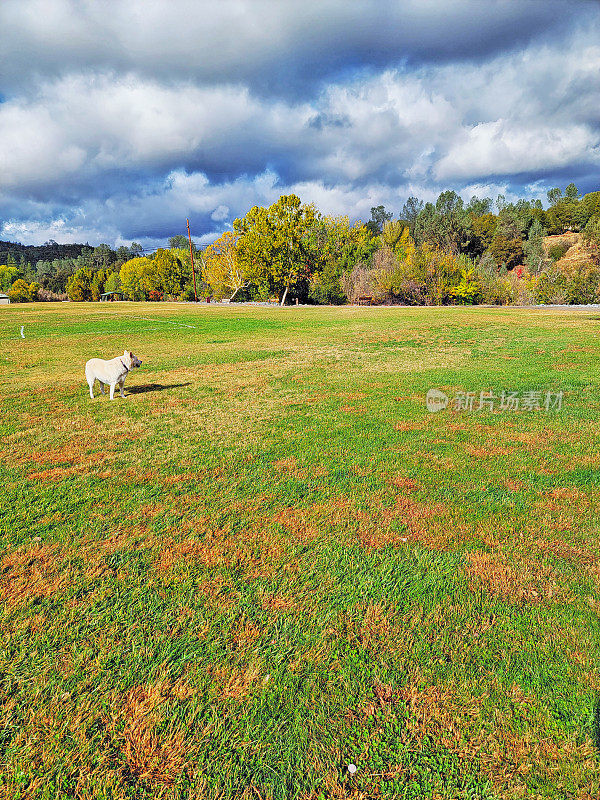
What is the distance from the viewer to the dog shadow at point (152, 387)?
342 inches

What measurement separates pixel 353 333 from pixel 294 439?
47.2ft

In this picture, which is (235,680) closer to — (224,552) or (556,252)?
(224,552)

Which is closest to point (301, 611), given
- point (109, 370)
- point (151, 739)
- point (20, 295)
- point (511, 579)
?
point (151, 739)

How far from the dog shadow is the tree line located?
3532 cm

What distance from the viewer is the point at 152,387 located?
9094 millimetres

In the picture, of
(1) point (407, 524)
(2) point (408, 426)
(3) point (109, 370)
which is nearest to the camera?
(1) point (407, 524)

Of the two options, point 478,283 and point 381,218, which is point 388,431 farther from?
point 381,218

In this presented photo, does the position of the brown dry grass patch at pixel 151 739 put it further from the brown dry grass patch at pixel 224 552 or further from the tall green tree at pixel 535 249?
the tall green tree at pixel 535 249

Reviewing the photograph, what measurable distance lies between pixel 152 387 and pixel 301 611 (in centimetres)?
747

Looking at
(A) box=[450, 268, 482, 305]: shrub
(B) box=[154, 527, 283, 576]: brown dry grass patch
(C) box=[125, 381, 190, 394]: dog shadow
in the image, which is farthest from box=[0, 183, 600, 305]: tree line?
(B) box=[154, 527, 283, 576]: brown dry grass patch

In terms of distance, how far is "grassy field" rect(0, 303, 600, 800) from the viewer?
6.13 feet

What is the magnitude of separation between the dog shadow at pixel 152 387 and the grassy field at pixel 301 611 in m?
2.41

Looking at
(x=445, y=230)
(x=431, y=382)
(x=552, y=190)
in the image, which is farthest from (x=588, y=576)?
(x=552, y=190)

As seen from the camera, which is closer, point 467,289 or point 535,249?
point 467,289
